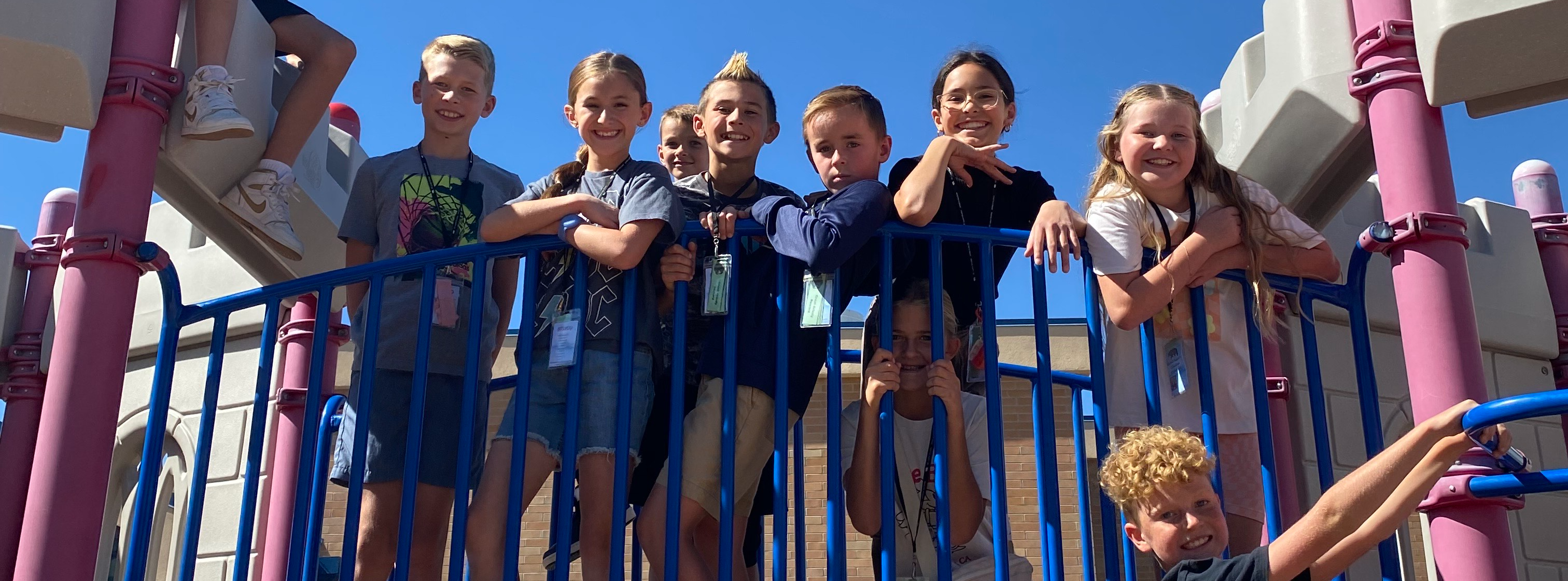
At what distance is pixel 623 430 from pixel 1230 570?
52.3 inches

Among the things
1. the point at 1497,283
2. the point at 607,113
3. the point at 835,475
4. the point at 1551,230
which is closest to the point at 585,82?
the point at 607,113

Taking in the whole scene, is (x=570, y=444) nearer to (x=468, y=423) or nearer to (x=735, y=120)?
(x=468, y=423)

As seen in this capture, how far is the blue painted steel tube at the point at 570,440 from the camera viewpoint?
2783 millimetres

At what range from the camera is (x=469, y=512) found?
2.98 meters

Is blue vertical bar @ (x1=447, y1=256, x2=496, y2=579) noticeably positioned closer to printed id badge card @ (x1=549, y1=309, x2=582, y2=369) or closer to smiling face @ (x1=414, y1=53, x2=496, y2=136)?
printed id badge card @ (x1=549, y1=309, x2=582, y2=369)

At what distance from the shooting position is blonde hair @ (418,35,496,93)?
12.9 ft

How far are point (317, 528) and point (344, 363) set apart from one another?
6930 millimetres

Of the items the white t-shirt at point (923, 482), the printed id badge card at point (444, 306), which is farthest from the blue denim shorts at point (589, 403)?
the white t-shirt at point (923, 482)

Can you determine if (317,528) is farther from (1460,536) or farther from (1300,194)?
(1300,194)

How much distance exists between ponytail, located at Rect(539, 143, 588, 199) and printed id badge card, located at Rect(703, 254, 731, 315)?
0.61 meters

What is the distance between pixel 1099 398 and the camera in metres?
2.82

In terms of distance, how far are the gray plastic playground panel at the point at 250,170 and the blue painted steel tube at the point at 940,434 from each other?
2137 millimetres

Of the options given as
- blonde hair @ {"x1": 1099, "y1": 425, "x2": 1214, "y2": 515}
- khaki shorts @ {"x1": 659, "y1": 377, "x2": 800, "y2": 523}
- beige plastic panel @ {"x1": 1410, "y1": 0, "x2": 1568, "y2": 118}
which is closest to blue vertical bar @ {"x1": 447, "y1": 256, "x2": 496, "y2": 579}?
khaki shorts @ {"x1": 659, "y1": 377, "x2": 800, "y2": 523}

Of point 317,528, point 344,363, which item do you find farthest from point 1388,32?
point 344,363
